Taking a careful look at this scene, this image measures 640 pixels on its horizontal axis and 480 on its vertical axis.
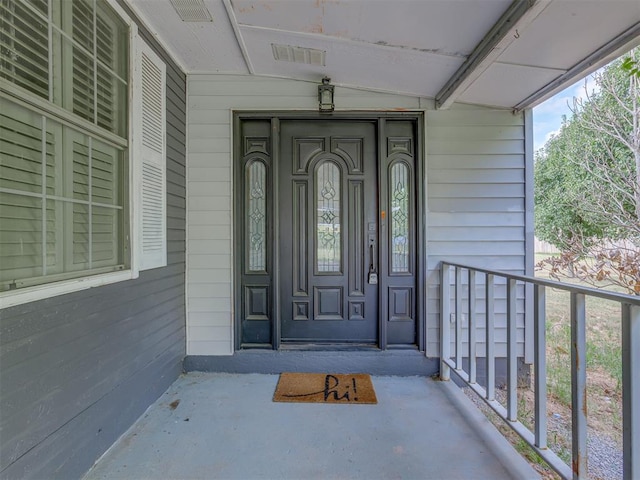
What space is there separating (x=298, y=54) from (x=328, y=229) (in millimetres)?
1438

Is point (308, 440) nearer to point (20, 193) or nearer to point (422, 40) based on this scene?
point (20, 193)

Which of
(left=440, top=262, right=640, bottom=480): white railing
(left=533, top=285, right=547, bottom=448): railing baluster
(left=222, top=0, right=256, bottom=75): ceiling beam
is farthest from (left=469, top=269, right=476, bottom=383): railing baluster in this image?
(left=222, top=0, right=256, bottom=75): ceiling beam

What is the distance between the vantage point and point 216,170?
269 centimetres

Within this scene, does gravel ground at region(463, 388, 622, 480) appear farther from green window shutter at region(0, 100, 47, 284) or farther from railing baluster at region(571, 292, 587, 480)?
green window shutter at region(0, 100, 47, 284)

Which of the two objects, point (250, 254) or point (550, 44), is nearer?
point (550, 44)

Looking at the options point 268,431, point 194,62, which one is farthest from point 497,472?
point 194,62

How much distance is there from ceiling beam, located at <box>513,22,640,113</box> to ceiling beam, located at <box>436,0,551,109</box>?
0.57m

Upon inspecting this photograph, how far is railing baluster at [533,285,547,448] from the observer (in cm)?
150

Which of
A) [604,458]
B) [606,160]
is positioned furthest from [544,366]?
[606,160]

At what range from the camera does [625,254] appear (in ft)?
11.3

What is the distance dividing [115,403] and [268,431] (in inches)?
35.9

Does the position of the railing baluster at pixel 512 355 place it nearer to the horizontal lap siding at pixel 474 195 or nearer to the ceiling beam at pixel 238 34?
the horizontal lap siding at pixel 474 195

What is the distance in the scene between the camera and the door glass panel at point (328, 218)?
2.80 metres

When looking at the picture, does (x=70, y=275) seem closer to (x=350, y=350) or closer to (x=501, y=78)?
(x=350, y=350)
